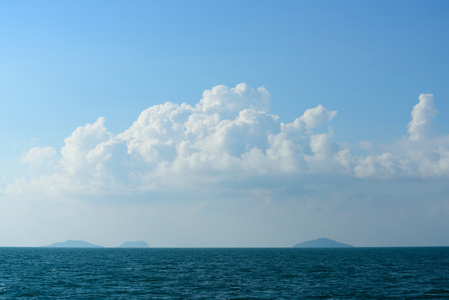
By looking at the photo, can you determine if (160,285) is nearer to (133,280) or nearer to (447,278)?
(133,280)

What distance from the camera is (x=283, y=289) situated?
57.6 m

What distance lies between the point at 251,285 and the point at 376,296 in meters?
18.3

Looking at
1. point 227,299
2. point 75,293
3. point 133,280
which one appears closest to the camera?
point 227,299

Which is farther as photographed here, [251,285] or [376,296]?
[251,285]

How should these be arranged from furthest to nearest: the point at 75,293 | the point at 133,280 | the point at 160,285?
the point at 133,280, the point at 160,285, the point at 75,293

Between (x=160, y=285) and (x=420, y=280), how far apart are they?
4309cm

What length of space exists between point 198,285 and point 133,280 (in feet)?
42.9

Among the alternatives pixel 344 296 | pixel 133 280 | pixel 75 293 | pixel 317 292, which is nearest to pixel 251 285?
pixel 317 292

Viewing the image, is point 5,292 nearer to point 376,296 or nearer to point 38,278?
point 38,278

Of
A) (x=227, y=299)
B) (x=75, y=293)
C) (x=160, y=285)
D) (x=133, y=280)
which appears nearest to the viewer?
(x=227, y=299)

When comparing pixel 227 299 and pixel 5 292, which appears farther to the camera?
pixel 5 292

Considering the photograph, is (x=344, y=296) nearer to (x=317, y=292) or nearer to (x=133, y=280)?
(x=317, y=292)

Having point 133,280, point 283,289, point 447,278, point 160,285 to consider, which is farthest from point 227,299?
point 447,278

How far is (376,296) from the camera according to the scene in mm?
51656
